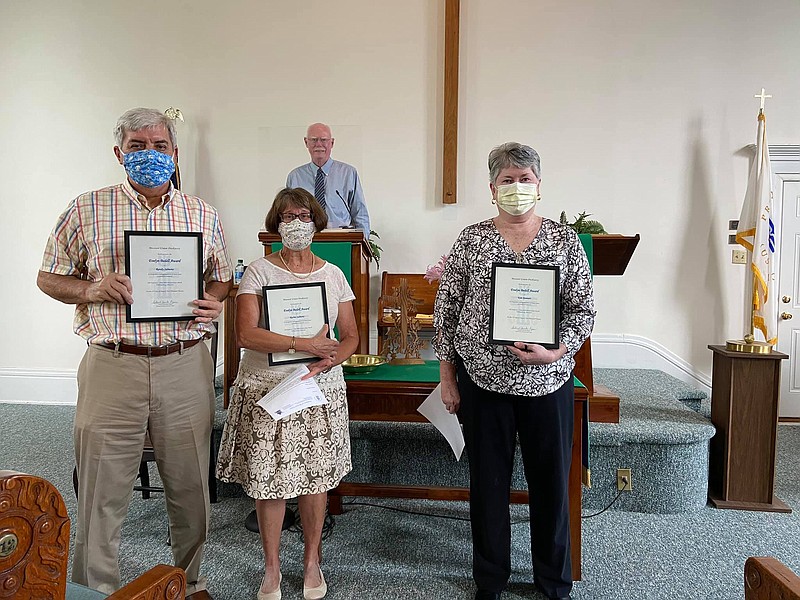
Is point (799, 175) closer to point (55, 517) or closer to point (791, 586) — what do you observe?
point (791, 586)

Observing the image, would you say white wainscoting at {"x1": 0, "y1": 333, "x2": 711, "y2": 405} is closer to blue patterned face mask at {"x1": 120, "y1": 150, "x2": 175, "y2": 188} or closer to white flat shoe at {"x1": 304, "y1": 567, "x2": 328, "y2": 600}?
white flat shoe at {"x1": 304, "y1": 567, "x2": 328, "y2": 600}

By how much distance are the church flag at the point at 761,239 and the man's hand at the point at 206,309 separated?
10.9 ft

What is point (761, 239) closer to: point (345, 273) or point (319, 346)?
point (345, 273)

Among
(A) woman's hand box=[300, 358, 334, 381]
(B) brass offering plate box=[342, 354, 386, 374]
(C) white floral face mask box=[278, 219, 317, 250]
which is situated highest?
(C) white floral face mask box=[278, 219, 317, 250]

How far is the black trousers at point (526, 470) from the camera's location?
168 centimetres

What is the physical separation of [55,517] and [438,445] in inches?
88.9

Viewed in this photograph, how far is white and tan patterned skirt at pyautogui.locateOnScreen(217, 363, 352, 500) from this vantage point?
1685 millimetres

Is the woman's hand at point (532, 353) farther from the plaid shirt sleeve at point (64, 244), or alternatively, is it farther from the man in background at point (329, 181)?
the man in background at point (329, 181)

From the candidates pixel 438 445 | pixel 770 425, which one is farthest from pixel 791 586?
pixel 770 425

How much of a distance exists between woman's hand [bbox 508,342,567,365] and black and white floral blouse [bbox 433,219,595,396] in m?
0.04

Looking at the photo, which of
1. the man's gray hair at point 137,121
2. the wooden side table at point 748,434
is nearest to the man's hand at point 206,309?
the man's gray hair at point 137,121

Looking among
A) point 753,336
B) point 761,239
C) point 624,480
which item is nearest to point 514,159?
point 624,480

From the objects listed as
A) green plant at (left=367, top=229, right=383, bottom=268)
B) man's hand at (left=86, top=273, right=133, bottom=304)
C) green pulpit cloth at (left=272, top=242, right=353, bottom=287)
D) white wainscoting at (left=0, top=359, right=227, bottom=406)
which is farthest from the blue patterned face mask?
white wainscoting at (left=0, top=359, right=227, bottom=406)

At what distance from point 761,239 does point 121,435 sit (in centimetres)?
391
